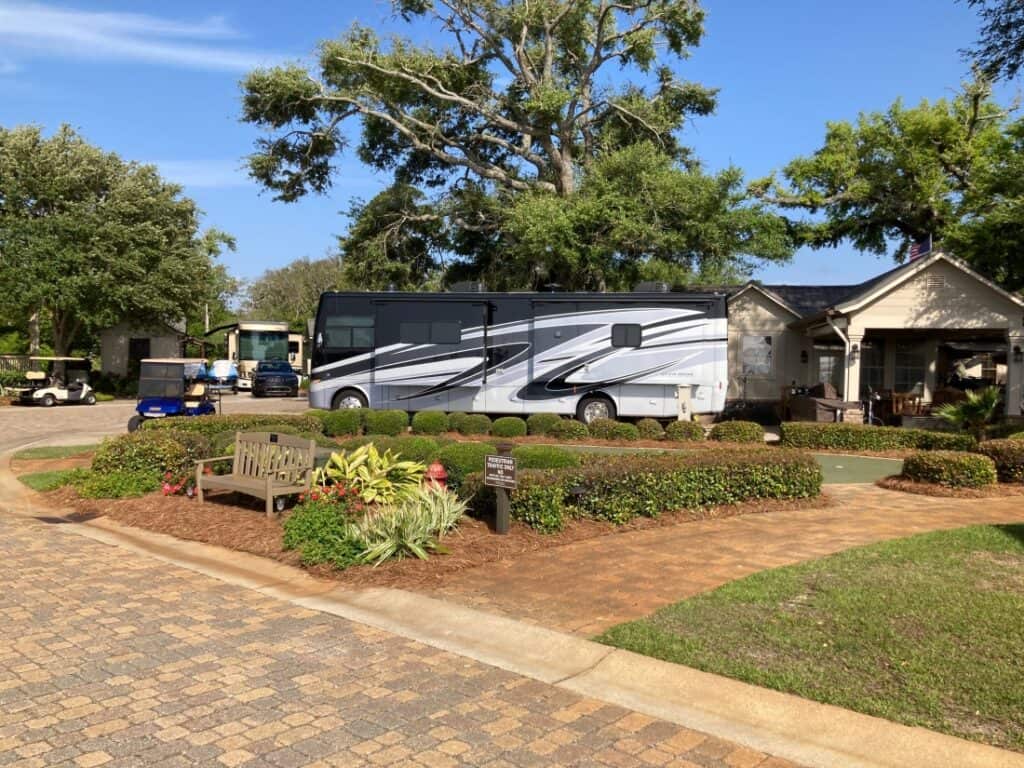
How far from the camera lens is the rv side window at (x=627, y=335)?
18.1 meters

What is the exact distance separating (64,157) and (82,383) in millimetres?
10092

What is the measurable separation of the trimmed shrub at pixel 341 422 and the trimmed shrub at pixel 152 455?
5512mm

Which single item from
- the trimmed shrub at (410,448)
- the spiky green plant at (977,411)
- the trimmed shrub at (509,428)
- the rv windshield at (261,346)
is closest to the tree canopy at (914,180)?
the spiky green plant at (977,411)

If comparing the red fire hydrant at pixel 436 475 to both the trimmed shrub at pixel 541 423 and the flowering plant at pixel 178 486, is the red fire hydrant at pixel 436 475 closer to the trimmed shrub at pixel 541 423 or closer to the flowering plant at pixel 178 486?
the flowering plant at pixel 178 486

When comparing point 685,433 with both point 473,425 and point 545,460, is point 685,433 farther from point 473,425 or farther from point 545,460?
point 545,460

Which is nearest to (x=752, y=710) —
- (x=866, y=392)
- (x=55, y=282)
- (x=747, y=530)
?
→ (x=747, y=530)

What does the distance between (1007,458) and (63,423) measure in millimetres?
22396

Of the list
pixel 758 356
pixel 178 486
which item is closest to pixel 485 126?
pixel 758 356

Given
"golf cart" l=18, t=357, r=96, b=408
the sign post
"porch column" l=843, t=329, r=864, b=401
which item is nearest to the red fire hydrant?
the sign post

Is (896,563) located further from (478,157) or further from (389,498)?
(478,157)

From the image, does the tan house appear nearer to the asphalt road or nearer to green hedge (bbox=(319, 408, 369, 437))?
green hedge (bbox=(319, 408, 369, 437))

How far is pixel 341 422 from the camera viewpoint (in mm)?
16297

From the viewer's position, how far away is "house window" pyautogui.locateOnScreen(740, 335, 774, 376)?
22438 mm

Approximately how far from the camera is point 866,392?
70.7 feet
